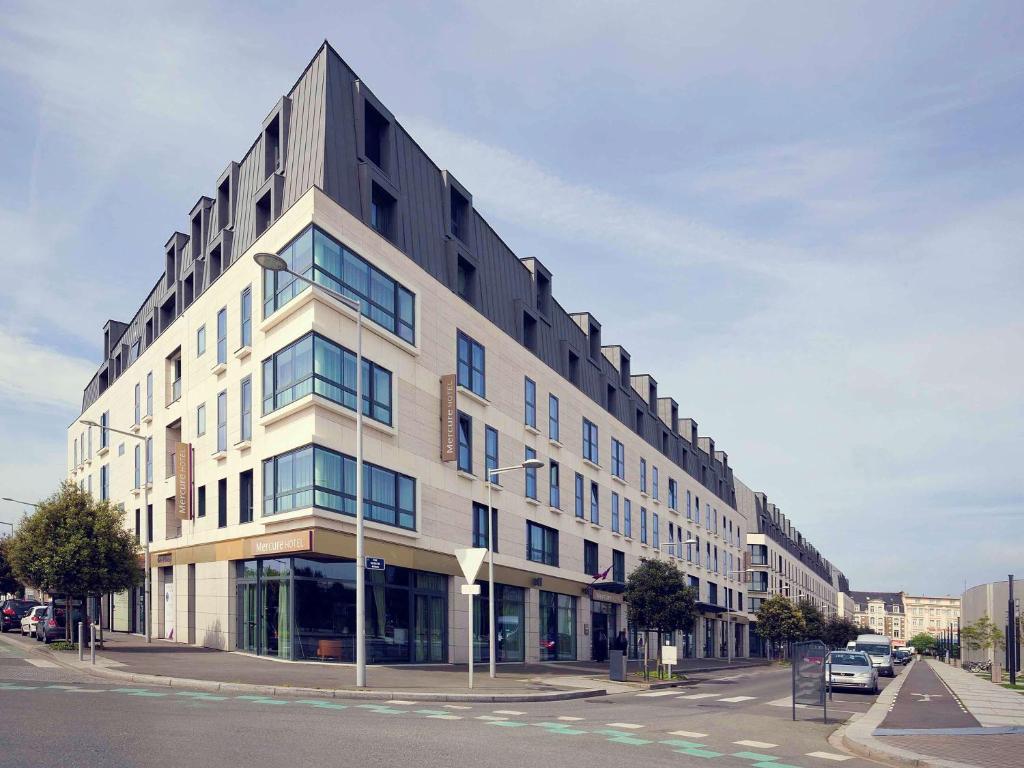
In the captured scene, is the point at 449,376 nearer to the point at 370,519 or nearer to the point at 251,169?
the point at 370,519

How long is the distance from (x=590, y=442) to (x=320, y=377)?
25.7 meters

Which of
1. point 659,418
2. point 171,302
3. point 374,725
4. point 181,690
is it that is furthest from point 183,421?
point 659,418

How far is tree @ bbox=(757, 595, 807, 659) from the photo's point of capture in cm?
7006

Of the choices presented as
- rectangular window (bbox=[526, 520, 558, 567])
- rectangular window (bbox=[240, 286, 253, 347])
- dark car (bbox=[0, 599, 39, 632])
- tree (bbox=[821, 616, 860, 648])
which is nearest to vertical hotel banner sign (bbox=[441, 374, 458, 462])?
rectangular window (bbox=[240, 286, 253, 347])

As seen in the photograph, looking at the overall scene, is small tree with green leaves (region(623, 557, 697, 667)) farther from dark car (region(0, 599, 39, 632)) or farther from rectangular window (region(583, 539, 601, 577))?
dark car (region(0, 599, 39, 632))

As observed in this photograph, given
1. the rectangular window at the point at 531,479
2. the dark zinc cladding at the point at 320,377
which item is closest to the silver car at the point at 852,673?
the rectangular window at the point at 531,479

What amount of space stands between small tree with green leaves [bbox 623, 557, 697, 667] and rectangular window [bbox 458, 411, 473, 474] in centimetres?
896

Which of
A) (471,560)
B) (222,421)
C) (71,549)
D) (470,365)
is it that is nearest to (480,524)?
(470,365)

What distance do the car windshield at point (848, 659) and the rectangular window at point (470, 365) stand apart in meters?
15.9

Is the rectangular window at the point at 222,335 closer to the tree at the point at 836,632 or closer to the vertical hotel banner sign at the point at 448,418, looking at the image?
the vertical hotel banner sign at the point at 448,418

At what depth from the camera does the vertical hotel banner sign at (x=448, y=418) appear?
33594 millimetres

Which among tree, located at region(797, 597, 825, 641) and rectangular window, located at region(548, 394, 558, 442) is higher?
rectangular window, located at region(548, 394, 558, 442)

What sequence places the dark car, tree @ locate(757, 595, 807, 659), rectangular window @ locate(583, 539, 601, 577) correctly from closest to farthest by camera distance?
1. the dark car
2. rectangular window @ locate(583, 539, 601, 577)
3. tree @ locate(757, 595, 807, 659)

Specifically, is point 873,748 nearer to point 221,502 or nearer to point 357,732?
point 357,732
